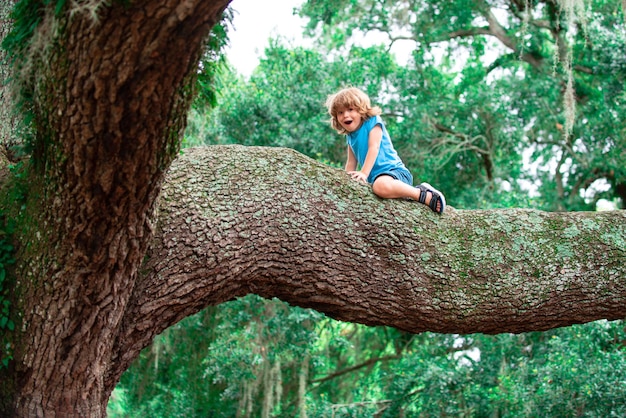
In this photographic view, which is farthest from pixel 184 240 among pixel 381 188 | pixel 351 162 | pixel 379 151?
pixel 351 162

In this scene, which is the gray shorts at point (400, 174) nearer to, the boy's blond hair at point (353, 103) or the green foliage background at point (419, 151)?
the boy's blond hair at point (353, 103)

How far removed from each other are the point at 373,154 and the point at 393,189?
1.47ft

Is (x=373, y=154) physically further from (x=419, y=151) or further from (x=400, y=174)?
(x=419, y=151)

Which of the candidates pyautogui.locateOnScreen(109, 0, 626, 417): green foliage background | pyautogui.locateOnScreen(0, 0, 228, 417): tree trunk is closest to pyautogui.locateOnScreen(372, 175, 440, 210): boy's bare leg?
pyautogui.locateOnScreen(0, 0, 228, 417): tree trunk

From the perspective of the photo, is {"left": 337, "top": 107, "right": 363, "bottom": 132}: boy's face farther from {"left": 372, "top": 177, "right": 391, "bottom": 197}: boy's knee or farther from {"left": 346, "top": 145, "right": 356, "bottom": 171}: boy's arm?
{"left": 372, "top": 177, "right": 391, "bottom": 197}: boy's knee

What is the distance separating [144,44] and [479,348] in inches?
266

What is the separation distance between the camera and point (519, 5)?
8.91 meters

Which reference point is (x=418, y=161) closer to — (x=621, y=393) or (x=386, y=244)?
(x=621, y=393)

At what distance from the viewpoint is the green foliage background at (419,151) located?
7730 mm

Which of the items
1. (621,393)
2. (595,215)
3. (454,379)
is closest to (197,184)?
(595,215)

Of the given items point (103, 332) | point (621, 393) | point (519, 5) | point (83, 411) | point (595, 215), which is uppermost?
point (519, 5)

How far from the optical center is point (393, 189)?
11.2 ft

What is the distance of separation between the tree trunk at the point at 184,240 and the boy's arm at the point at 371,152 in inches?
8.8

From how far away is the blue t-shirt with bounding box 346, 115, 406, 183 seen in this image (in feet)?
12.2
